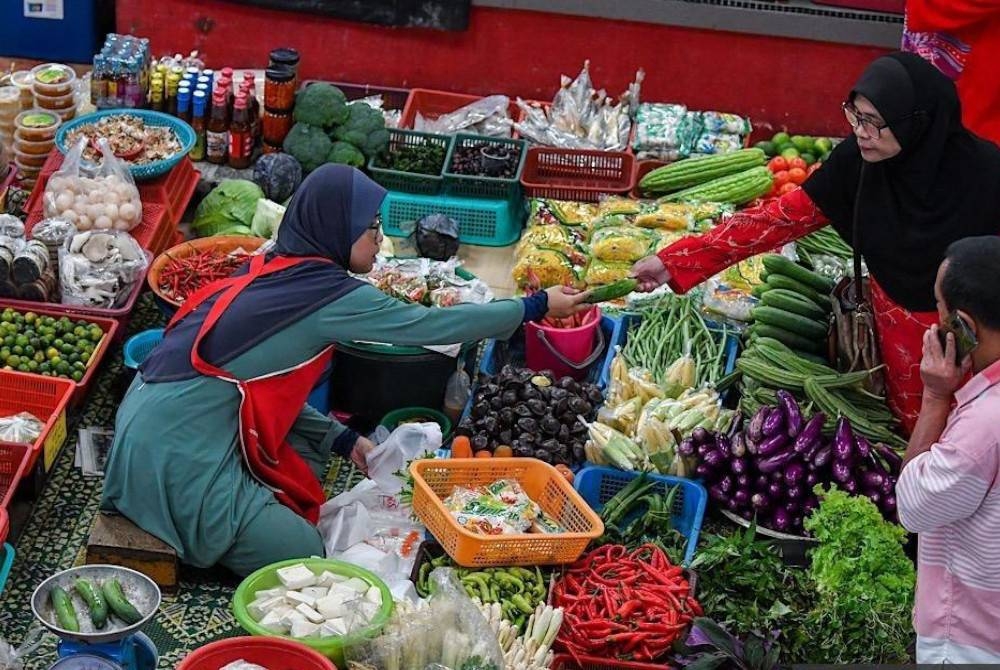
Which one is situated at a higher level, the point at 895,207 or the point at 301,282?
the point at 895,207

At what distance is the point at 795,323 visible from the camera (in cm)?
607

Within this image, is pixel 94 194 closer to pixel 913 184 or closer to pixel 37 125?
pixel 37 125

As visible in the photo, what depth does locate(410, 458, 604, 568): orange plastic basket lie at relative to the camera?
4.70 meters

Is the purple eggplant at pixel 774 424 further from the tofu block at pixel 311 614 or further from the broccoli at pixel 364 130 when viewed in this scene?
the broccoli at pixel 364 130

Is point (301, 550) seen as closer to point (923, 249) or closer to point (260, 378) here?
point (260, 378)

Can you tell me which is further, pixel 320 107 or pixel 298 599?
pixel 320 107

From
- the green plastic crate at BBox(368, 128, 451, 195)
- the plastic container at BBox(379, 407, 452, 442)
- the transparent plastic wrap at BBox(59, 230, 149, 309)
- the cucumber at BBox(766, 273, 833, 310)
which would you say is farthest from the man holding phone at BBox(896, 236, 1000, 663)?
the green plastic crate at BBox(368, 128, 451, 195)

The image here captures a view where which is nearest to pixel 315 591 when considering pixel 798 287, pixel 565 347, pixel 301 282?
pixel 301 282

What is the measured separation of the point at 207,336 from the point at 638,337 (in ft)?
6.81

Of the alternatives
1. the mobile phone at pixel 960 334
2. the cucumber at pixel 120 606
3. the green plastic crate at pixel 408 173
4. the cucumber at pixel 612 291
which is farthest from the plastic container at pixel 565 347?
the mobile phone at pixel 960 334

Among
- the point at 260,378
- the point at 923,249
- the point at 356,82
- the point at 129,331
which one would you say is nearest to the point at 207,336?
the point at 260,378

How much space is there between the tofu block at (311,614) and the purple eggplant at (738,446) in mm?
1846

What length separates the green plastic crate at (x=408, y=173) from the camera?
24.1ft

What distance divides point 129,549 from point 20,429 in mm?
816
